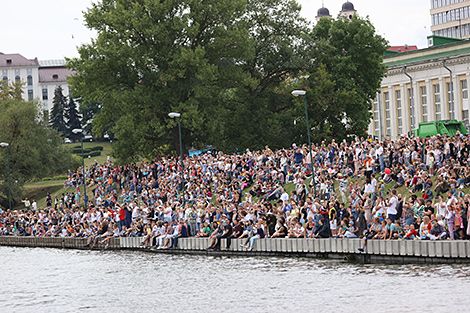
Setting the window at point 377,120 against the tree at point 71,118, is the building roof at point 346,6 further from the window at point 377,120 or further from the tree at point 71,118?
the window at point 377,120

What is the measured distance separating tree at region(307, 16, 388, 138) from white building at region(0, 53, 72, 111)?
107m

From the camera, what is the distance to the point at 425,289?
71.3ft

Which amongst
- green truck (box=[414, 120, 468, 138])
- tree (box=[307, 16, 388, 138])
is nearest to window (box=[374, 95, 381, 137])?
tree (box=[307, 16, 388, 138])

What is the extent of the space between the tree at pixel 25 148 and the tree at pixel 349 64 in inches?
1356

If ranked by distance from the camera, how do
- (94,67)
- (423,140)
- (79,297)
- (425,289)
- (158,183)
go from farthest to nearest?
(94,67), (158,183), (423,140), (79,297), (425,289)

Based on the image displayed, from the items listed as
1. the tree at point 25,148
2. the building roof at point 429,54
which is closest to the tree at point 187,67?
the building roof at point 429,54

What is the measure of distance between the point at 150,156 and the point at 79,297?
37540 mm

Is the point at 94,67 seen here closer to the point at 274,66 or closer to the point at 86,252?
the point at 274,66

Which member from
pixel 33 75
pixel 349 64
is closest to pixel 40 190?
pixel 349 64

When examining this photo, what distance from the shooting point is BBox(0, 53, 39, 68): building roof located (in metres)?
163

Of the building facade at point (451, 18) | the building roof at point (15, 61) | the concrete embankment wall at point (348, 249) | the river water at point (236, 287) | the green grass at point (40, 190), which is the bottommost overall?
the river water at point (236, 287)

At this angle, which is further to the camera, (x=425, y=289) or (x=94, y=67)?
(x=94, y=67)

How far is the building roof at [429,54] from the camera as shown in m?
76.7

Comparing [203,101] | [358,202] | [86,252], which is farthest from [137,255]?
[203,101]
